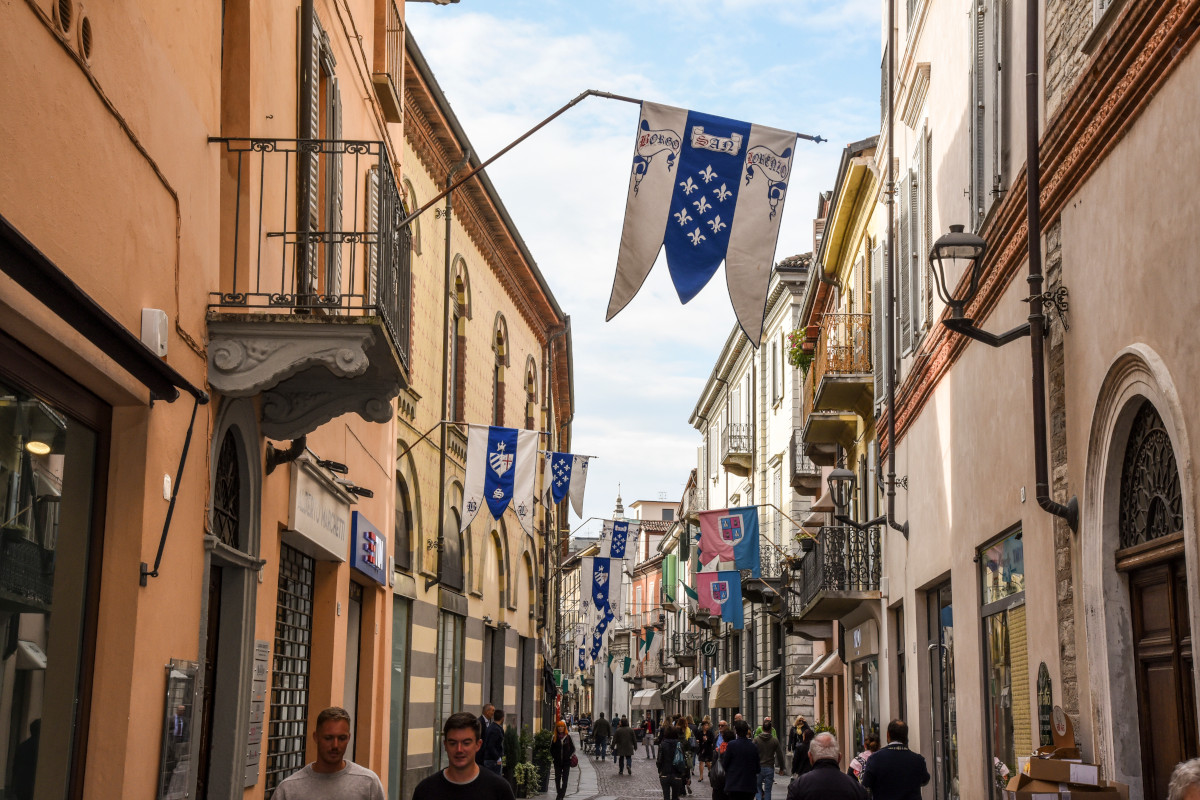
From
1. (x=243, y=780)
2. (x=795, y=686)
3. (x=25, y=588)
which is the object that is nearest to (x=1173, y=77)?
(x=25, y=588)

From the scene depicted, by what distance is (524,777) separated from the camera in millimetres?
24266

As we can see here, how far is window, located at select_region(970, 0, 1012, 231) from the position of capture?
1111 centimetres

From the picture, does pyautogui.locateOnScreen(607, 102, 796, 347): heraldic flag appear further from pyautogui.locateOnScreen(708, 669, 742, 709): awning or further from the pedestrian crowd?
pyautogui.locateOnScreen(708, 669, 742, 709): awning

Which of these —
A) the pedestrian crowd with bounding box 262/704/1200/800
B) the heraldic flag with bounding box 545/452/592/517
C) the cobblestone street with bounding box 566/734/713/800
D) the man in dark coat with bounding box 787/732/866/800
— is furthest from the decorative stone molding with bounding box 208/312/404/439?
the cobblestone street with bounding box 566/734/713/800

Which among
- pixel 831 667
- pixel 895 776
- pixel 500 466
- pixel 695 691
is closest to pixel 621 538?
pixel 831 667

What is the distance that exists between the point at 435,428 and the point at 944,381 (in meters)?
7.88

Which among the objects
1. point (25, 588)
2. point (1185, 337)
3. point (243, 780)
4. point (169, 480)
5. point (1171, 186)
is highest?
point (1171, 186)

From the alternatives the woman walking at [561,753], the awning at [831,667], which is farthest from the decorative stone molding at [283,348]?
the awning at [831,667]

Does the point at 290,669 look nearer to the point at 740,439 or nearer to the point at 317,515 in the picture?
the point at 317,515

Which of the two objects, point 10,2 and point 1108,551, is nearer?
point 10,2

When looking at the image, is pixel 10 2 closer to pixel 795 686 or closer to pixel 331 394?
pixel 331 394

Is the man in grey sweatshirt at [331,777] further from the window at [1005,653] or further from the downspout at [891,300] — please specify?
the downspout at [891,300]

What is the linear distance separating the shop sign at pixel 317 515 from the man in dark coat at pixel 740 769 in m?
5.98

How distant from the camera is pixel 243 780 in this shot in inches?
360
